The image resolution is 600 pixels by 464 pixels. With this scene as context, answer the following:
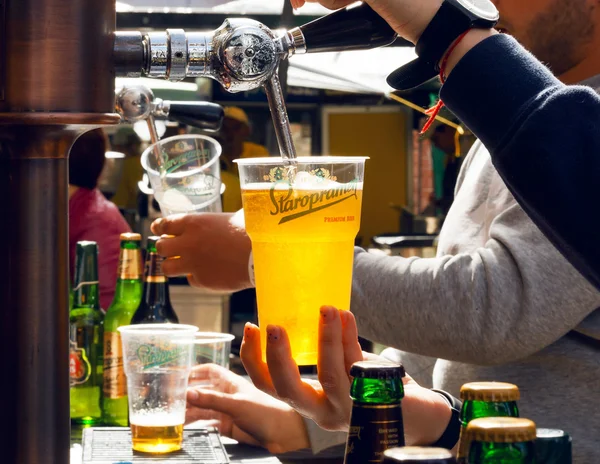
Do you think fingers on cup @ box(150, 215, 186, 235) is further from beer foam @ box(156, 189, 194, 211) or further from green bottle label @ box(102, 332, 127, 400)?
green bottle label @ box(102, 332, 127, 400)

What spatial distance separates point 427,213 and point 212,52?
6.74 m

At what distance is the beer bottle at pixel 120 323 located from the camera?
1.69 meters

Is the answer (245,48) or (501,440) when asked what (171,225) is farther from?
(501,440)

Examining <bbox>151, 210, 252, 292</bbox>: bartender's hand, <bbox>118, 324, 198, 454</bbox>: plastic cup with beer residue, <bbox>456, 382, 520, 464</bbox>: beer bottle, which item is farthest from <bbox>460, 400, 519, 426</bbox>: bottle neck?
<bbox>118, 324, 198, 454</bbox>: plastic cup with beer residue

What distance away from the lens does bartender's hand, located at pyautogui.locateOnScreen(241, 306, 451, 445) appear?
0.83 meters

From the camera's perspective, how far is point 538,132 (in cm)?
80

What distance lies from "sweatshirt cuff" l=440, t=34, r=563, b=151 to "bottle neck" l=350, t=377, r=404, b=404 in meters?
0.24

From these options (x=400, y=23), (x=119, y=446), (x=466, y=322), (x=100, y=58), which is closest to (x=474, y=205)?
(x=466, y=322)

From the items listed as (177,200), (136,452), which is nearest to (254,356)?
(136,452)

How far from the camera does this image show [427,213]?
295 inches

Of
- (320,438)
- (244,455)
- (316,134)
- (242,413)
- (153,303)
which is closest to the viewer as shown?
(244,455)

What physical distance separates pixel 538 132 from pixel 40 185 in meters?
0.42

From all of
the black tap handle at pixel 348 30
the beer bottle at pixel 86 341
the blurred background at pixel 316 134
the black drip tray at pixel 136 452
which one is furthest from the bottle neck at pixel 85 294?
the black tap handle at pixel 348 30

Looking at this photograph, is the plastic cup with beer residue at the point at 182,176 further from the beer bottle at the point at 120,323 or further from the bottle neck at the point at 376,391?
the bottle neck at the point at 376,391
